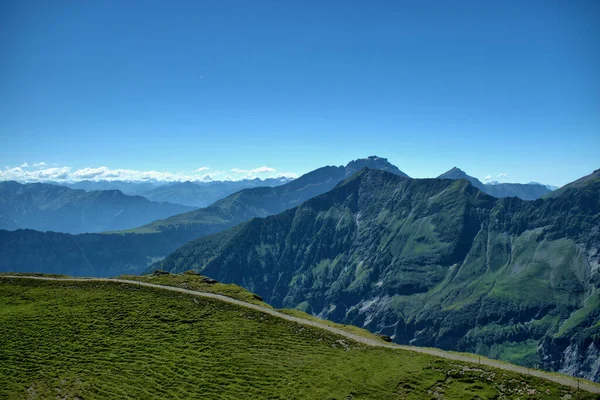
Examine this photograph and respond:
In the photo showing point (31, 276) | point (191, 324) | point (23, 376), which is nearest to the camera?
point (23, 376)

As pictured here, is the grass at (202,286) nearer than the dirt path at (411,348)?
No

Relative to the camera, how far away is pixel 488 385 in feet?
171

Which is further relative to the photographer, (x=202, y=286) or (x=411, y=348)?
(x=202, y=286)

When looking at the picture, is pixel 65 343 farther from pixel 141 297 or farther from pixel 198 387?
pixel 198 387

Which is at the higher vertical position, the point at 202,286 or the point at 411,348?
the point at 202,286

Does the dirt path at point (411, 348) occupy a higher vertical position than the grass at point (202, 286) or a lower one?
lower

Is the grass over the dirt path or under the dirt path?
over

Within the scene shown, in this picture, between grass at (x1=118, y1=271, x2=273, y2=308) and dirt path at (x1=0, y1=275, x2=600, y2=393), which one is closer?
dirt path at (x1=0, y1=275, x2=600, y2=393)

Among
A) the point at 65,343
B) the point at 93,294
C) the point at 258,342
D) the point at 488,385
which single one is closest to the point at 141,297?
the point at 93,294

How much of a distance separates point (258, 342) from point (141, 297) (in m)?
36.1

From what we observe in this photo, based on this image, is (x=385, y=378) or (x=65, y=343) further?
(x=65, y=343)

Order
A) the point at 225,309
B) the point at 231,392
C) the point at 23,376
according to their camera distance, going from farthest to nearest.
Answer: the point at 225,309 < the point at 23,376 < the point at 231,392

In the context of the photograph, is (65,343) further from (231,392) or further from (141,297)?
(231,392)

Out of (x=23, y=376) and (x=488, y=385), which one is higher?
(x=488, y=385)
